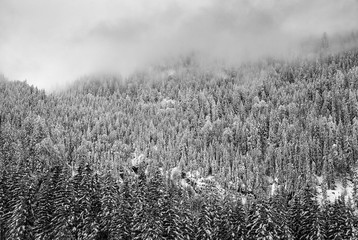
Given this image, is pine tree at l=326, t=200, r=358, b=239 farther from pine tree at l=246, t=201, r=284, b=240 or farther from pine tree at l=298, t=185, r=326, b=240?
pine tree at l=246, t=201, r=284, b=240

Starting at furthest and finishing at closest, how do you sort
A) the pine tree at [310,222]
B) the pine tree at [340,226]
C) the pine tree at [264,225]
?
the pine tree at [340,226] → the pine tree at [310,222] → the pine tree at [264,225]

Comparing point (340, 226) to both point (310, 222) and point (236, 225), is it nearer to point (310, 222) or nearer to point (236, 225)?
point (310, 222)

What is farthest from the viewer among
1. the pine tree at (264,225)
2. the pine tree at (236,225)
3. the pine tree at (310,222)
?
the pine tree at (236,225)

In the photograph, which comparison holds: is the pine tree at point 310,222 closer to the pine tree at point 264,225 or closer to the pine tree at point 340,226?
the pine tree at point 340,226

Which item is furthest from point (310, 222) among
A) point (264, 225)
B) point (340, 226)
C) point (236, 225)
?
point (236, 225)

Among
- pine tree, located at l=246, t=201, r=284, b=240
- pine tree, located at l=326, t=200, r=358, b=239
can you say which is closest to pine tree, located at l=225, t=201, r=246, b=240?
pine tree, located at l=246, t=201, r=284, b=240

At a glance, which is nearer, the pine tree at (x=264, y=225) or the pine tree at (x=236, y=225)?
the pine tree at (x=264, y=225)

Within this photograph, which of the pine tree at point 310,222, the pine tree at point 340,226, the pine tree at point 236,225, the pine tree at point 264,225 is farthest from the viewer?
the pine tree at point 236,225

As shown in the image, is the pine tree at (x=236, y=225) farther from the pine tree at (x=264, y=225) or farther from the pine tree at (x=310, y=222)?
the pine tree at (x=310, y=222)

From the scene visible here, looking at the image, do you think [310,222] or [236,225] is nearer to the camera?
[310,222]

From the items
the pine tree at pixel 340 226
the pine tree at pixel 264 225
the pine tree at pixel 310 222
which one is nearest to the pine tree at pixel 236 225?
the pine tree at pixel 264 225

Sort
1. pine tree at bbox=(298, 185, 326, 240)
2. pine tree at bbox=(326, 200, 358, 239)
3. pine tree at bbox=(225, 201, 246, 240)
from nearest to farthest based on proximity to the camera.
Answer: pine tree at bbox=(298, 185, 326, 240), pine tree at bbox=(326, 200, 358, 239), pine tree at bbox=(225, 201, 246, 240)

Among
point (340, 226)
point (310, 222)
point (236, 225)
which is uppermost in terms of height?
point (310, 222)

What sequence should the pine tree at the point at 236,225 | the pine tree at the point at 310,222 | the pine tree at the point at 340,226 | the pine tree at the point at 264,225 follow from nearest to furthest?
the pine tree at the point at 264,225 < the pine tree at the point at 310,222 < the pine tree at the point at 340,226 < the pine tree at the point at 236,225
